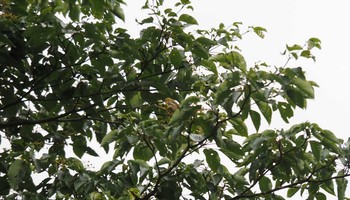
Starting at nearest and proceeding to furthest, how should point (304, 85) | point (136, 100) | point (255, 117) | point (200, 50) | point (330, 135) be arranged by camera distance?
point (304, 85), point (255, 117), point (330, 135), point (200, 50), point (136, 100)

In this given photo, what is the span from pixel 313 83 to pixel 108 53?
4.82 ft

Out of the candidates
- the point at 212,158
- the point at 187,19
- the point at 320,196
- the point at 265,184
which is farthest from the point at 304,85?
the point at 320,196

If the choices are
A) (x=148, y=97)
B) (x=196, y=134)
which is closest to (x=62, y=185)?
(x=148, y=97)

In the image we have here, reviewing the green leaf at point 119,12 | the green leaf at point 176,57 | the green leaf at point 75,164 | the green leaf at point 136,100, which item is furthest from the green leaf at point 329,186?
the green leaf at point 119,12

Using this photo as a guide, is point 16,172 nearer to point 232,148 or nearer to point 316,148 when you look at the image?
point 232,148

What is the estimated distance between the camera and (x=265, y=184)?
362 cm

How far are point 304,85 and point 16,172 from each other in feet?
6.03

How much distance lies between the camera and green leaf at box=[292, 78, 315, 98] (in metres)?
2.90

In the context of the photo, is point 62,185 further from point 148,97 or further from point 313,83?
point 313,83

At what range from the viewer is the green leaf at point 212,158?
3371 millimetres

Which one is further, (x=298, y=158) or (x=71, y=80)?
(x=71, y=80)

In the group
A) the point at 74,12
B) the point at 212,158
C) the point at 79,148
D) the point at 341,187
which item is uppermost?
the point at 74,12

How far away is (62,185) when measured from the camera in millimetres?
3900

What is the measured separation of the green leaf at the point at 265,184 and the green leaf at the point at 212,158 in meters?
0.37
